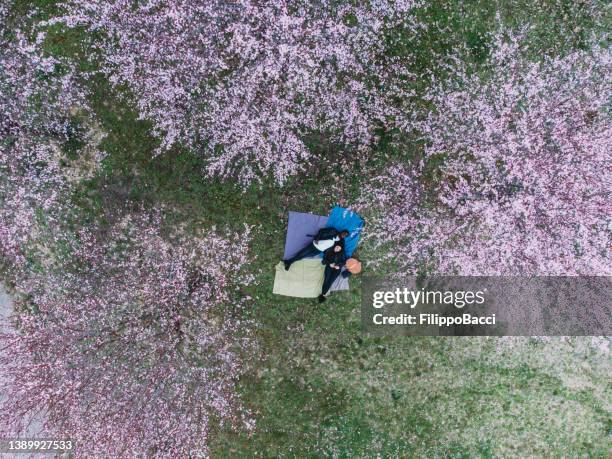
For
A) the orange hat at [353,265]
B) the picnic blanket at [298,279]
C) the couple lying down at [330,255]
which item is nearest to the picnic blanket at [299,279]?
the picnic blanket at [298,279]

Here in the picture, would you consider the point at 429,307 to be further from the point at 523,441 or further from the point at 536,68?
the point at 536,68

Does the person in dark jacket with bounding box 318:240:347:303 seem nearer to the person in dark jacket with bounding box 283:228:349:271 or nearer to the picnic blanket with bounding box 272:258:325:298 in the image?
the person in dark jacket with bounding box 283:228:349:271

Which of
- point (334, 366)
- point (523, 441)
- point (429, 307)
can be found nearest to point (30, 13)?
point (334, 366)

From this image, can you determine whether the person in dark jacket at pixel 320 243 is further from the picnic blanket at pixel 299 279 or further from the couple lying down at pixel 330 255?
the picnic blanket at pixel 299 279

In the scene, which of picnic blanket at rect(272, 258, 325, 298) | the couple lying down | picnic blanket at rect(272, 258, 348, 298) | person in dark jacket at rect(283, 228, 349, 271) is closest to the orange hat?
the couple lying down

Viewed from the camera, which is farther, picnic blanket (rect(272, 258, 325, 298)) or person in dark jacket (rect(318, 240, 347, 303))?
picnic blanket (rect(272, 258, 325, 298))

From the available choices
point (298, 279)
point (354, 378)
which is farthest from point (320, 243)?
point (354, 378)

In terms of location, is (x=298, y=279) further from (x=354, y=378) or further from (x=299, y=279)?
(x=354, y=378)

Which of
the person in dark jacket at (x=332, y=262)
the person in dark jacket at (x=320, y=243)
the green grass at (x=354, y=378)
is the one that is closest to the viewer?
the person in dark jacket at (x=320, y=243)
